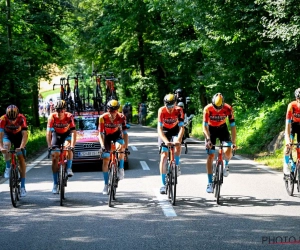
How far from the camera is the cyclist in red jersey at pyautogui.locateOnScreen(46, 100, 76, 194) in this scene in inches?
437

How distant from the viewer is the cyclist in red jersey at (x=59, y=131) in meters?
11.1

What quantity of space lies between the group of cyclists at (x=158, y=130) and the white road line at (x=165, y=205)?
0.18 m

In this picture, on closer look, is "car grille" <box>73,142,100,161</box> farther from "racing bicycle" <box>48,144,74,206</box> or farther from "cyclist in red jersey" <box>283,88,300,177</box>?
"cyclist in red jersey" <box>283,88,300,177</box>

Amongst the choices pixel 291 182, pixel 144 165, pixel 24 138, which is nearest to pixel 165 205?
pixel 291 182

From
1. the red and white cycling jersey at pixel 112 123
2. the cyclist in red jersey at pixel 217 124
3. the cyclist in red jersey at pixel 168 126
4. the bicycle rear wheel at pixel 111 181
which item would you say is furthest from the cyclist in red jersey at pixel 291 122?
the bicycle rear wheel at pixel 111 181

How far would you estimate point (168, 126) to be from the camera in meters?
11.0

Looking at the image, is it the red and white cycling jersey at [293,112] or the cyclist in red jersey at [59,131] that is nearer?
the red and white cycling jersey at [293,112]

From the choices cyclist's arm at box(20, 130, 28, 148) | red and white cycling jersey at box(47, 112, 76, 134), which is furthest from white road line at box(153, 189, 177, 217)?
cyclist's arm at box(20, 130, 28, 148)

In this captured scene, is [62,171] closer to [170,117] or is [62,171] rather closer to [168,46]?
[170,117]

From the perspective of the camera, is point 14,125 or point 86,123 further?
point 86,123

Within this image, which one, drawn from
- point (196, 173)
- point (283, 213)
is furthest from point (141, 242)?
point (196, 173)

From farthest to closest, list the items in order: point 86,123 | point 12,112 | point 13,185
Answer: point 86,123 → point 12,112 → point 13,185

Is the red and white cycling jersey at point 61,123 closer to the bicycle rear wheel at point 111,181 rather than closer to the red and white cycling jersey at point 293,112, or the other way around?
the bicycle rear wheel at point 111,181

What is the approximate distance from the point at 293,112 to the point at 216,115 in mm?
1495
